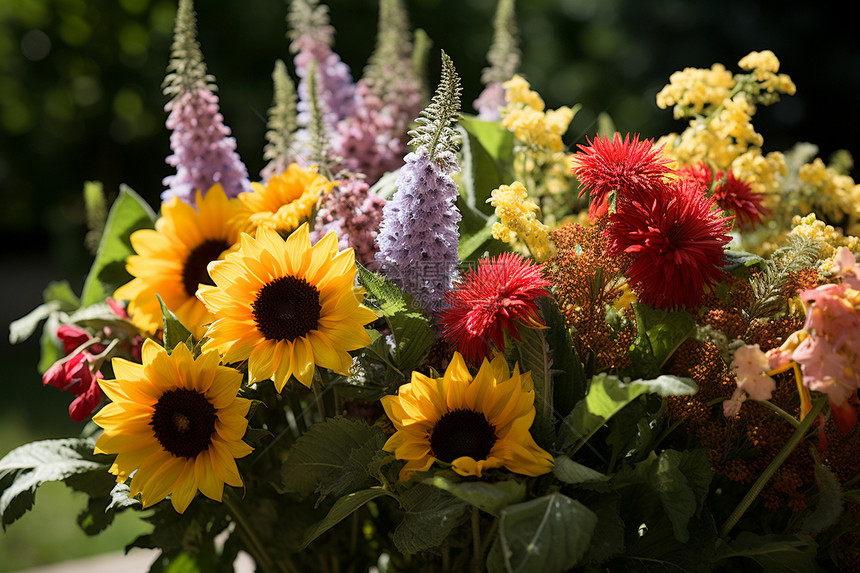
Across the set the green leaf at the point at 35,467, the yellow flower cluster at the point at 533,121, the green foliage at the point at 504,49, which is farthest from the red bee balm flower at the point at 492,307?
the green foliage at the point at 504,49

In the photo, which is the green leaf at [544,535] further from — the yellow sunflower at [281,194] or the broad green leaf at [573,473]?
the yellow sunflower at [281,194]

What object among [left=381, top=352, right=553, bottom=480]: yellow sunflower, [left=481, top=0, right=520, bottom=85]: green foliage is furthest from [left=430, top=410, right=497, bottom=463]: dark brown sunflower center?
[left=481, top=0, right=520, bottom=85]: green foliage

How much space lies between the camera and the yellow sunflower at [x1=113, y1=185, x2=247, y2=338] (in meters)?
0.66

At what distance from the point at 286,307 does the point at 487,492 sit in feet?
0.63

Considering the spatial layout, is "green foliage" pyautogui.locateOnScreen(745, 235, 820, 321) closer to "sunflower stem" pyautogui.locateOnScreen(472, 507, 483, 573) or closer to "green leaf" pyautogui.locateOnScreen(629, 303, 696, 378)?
"green leaf" pyautogui.locateOnScreen(629, 303, 696, 378)

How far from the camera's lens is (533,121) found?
677mm

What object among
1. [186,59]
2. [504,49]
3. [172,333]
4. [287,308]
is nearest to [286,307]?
[287,308]

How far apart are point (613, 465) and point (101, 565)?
3.02 feet

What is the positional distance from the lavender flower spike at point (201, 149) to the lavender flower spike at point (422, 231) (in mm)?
258

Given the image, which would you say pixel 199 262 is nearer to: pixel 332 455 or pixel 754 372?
pixel 332 455

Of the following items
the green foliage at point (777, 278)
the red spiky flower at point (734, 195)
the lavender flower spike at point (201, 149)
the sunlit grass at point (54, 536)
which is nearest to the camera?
the green foliage at point (777, 278)

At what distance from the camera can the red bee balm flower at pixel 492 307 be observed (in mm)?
465

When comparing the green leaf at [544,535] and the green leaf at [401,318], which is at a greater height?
the green leaf at [401,318]

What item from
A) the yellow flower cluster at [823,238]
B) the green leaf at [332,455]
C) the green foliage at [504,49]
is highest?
the green foliage at [504,49]
